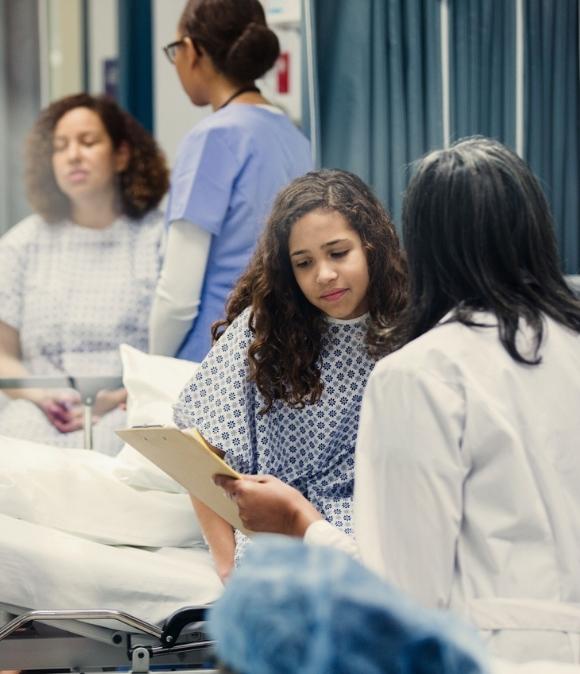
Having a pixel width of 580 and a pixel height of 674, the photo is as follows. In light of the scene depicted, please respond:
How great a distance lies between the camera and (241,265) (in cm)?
276

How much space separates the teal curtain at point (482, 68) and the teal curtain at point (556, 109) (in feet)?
0.16

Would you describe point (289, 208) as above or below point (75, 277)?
above

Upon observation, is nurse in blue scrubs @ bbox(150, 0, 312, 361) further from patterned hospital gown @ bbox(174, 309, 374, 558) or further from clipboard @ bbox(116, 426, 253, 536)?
clipboard @ bbox(116, 426, 253, 536)

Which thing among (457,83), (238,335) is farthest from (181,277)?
(457,83)

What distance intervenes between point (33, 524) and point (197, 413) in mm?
391

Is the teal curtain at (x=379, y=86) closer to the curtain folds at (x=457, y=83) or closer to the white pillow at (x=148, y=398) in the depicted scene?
the curtain folds at (x=457, y=83)

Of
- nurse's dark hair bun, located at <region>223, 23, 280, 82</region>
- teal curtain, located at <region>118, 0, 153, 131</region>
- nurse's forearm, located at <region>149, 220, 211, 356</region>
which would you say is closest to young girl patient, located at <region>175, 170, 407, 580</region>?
nurse's forearm, located at <region>149, 220, 211, 356</region>

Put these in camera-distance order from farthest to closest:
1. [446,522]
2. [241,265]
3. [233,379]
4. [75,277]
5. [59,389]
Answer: [75,277] < [59,389] < [241,265] < [233,379] < [446,522]

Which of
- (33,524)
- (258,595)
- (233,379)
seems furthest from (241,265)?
(258,595)

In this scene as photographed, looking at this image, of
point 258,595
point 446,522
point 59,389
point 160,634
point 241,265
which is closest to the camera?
point 258,595

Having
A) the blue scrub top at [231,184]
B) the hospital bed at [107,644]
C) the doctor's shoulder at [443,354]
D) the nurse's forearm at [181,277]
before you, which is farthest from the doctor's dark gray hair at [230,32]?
the doctor's shoulder at [443,354]

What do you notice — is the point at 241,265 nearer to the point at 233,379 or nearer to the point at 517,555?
the point at 233,379

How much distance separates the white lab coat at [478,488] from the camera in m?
1.42

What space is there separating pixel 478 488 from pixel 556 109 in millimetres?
1965
